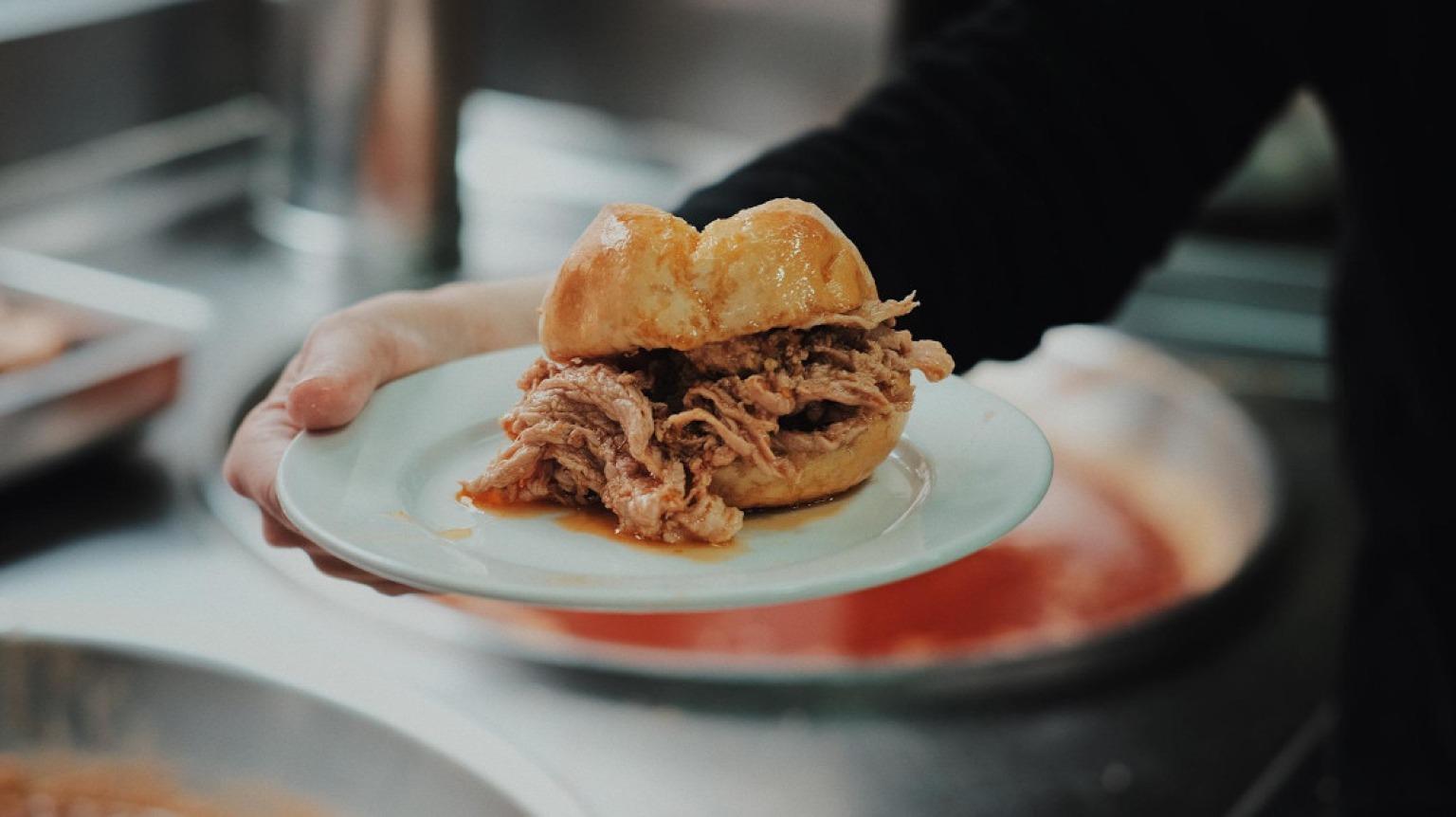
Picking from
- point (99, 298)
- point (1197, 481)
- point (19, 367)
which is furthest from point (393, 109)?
point (1197, 481)

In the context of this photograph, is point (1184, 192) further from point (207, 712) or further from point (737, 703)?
point (207, 712)

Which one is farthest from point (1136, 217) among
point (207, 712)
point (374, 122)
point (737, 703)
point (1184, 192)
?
point (374, 122)

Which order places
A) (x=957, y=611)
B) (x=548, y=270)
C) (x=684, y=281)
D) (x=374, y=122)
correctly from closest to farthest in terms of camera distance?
(x=684, y=281) → (x=548, y=270) → (x=957, y=611) → (x=374, y=122)

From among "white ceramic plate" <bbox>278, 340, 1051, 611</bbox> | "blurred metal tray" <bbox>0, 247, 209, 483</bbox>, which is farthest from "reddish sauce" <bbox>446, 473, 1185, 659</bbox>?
"white ceramic plate" <bbox>278, 340, 1051, 611</bbox>

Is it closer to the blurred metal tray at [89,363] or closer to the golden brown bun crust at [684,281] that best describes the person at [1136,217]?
the golden brown bun crust at [684,281]

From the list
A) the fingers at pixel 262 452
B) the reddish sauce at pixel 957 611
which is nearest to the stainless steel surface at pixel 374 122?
the reddish sauce at pixel 957 611

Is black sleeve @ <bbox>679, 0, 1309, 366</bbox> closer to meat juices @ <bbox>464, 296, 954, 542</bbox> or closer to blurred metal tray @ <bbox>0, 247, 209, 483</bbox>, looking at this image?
meat juices @ <bbox>464, 296, 954, 542</bbox>

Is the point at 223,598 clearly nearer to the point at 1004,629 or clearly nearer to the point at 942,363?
the point at 1004,629
